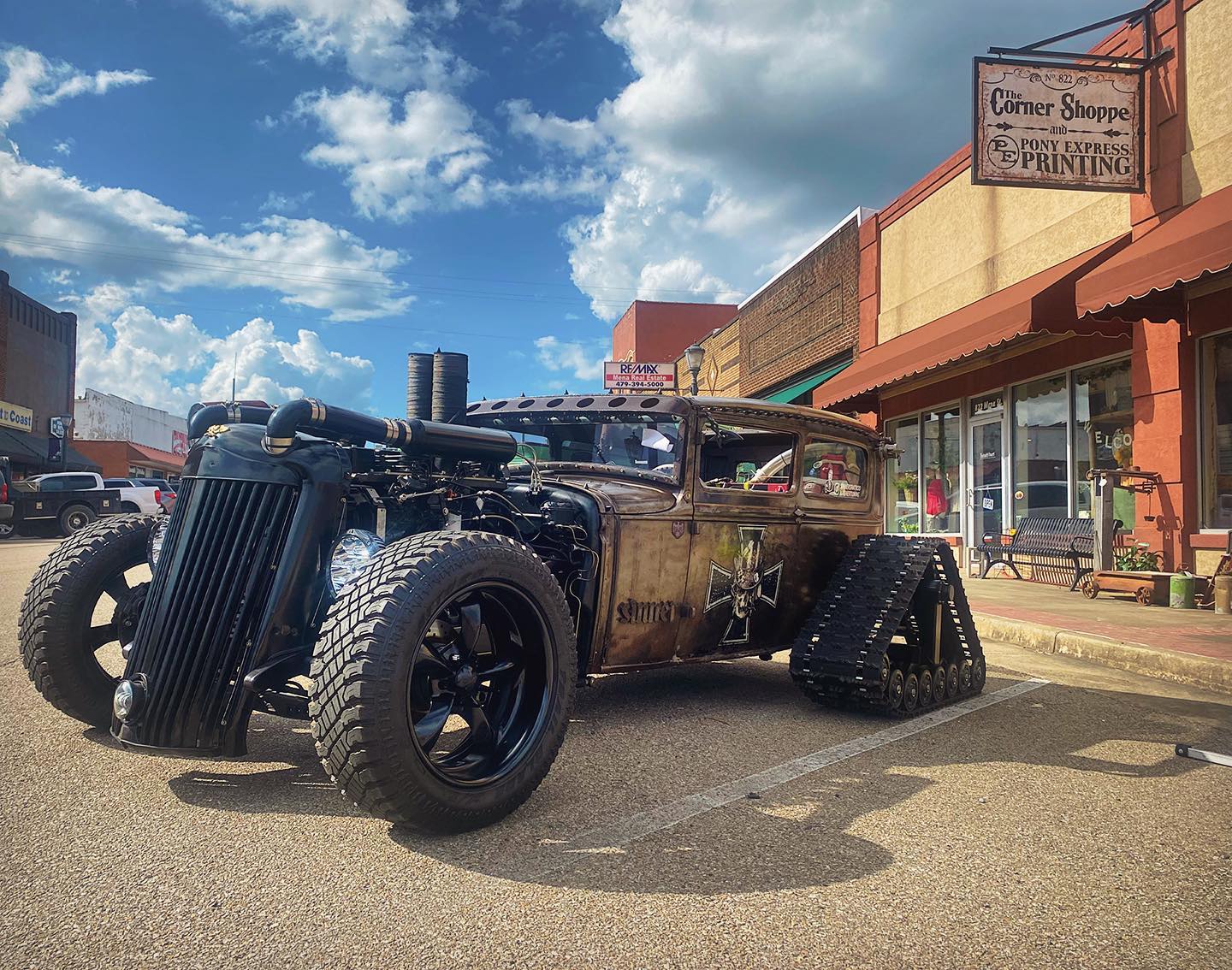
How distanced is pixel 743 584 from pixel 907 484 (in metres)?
12.3

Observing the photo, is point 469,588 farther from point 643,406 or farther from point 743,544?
point 743,544

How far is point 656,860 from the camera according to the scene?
264cm

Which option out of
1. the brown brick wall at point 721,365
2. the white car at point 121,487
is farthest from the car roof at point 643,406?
the white car at point 121,487

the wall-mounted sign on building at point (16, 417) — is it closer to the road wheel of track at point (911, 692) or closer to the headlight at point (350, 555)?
the headlight at point (350, 555)

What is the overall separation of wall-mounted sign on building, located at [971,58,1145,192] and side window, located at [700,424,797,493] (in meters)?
6.51

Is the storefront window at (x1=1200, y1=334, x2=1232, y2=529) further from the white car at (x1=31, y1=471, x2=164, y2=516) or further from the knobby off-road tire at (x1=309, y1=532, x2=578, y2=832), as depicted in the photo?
the white car at (x1=31, y1=471, x2=164, y2=516)

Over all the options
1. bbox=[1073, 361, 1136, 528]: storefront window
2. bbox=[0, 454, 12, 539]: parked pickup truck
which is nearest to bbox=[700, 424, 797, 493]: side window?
bbox=[1073, 361, 1136, 528]: storefront window

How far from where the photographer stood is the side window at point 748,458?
4.60 meters

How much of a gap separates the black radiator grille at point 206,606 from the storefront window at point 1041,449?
11348 mm

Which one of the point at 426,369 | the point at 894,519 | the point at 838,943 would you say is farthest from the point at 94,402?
the point at 838,943

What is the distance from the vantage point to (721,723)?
174 inches

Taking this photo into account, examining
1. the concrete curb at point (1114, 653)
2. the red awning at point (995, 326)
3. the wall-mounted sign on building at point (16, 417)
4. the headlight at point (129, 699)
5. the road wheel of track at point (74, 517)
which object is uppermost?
the wall-mounted sign on building at point (16, 417)

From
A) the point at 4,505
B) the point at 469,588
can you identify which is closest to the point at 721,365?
the point at 4,505

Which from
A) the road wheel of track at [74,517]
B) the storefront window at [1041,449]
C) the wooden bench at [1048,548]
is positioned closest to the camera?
the wooden bench at [1048,548]
